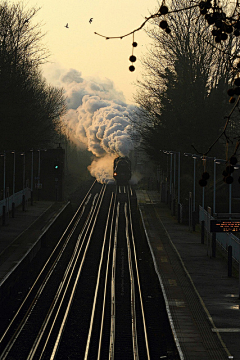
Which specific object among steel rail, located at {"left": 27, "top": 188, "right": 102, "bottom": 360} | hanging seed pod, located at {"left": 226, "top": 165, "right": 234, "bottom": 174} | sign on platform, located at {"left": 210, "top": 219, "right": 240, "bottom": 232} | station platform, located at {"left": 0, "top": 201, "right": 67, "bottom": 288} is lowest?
steel rail, located at {"left": 27, "top": 188, "right": 102, "bottom": 360}

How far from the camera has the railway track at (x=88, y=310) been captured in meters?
15.4

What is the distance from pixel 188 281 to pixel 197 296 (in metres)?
2.42

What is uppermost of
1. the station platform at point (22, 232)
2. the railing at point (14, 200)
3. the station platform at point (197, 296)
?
the railing at point (14, 200)

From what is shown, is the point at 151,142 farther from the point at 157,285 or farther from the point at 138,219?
the point at 157,285

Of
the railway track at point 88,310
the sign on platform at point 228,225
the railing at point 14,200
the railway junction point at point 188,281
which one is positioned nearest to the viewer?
the railway junction point at point 188,281

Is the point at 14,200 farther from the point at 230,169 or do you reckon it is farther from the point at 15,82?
the point at 230,169

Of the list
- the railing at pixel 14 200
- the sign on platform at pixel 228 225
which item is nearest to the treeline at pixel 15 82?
the railing at pixel 14 200

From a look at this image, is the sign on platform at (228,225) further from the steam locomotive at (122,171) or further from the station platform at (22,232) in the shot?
the steam locomotive at (122,171)

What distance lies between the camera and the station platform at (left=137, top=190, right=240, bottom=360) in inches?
569

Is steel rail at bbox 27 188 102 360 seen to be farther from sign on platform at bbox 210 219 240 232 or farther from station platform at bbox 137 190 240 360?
sign on platform at bbox 210 219 240 232

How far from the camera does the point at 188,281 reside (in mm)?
22109

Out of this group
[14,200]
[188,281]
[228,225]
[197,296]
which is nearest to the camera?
[197,296]

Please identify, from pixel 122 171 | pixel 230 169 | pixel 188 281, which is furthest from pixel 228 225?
pixel 122 171

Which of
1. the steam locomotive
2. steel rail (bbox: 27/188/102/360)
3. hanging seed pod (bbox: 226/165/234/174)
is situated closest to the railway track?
steel rail (bbox: 27/188/102/360)
